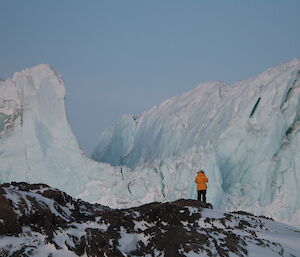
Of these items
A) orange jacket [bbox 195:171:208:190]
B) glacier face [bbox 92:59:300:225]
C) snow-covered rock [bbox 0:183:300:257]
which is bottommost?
snow-covered rock [bbox 0:183:300:257]

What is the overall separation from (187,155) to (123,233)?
22.0 metres

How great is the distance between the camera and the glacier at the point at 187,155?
30.1m

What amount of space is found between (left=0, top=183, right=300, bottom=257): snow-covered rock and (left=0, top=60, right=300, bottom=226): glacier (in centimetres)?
1710

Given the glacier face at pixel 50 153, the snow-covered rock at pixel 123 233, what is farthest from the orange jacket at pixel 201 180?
the glacier face at pixel 50 153

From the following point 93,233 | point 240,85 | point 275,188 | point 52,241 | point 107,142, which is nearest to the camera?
point 52,241

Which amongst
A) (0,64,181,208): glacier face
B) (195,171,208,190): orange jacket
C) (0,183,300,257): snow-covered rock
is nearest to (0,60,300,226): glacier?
(0,64,181,208): glacier face

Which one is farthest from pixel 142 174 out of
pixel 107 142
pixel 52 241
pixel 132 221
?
pixel 52 241

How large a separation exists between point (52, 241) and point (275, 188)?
22.5 meters

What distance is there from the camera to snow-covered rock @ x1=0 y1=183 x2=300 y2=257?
873cm

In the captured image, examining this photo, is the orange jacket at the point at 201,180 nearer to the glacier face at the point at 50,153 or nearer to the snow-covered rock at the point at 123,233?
the snow-covered rock at the point at 123,233

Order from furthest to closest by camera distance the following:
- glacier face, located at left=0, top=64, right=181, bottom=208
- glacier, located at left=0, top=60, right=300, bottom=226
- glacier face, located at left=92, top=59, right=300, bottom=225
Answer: glacier face, located at left=0, top=64, right=181, bottom=208
glacier, located at left=0, top=60, right=300, bottom=226
glacier face, located at left=92, top=59, right=300, bottom=225

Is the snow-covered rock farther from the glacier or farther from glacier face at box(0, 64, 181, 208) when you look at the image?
glacier face at box(0, 64, 181, 208)

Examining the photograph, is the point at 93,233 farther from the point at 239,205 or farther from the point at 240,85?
the point at 240,85

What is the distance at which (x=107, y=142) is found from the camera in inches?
1932
